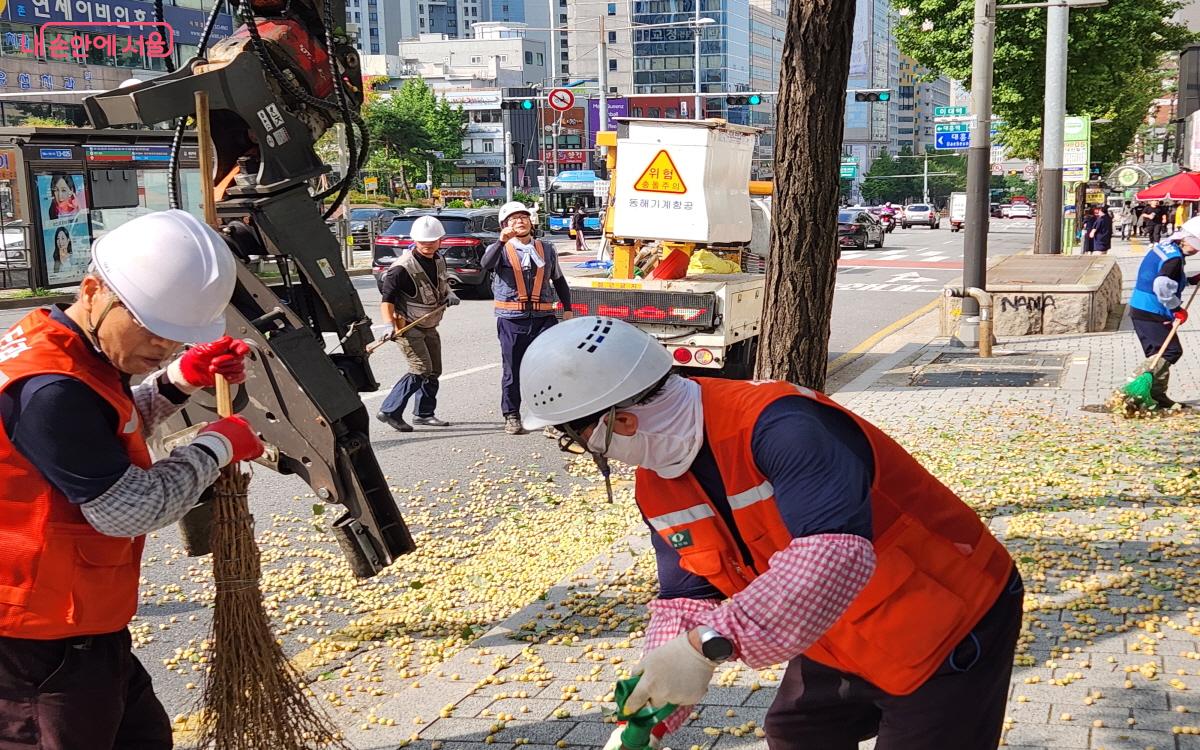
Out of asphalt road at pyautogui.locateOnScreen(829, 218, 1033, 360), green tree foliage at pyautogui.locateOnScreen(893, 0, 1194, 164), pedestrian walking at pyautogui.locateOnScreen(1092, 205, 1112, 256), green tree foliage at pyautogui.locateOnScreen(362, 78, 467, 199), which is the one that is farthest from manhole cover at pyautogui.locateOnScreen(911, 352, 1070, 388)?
green tree foliage at pyautogui.locateOnScreen(362, 78, 467, 199)

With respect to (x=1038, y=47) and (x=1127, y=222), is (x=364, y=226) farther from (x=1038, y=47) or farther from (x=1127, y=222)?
(x=1127, y=222)

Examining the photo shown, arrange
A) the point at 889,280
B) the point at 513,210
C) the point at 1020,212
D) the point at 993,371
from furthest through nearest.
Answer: the point at 1020,212
the point at 889,280
the point at 993,371
the point at 513,210

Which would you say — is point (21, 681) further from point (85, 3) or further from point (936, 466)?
point (85, 3)

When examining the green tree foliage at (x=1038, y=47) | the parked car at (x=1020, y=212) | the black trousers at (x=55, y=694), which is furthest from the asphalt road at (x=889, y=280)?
the parked car at (x=1020, y=212)

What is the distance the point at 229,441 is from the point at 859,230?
40.5m

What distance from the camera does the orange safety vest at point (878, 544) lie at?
2354 mm

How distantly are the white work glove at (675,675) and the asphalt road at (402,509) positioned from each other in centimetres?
216

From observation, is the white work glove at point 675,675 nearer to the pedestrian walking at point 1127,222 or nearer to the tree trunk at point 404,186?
the pedestrian walking at point 1127,222

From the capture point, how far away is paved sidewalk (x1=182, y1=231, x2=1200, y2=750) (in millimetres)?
4125

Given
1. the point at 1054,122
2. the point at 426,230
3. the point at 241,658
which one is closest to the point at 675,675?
the point at 241,658

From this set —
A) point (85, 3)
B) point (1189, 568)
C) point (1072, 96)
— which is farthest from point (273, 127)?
point (85, 3)

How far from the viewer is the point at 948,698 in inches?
96.7

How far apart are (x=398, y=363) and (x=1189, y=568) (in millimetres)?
9463

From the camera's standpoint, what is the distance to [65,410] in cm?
258
